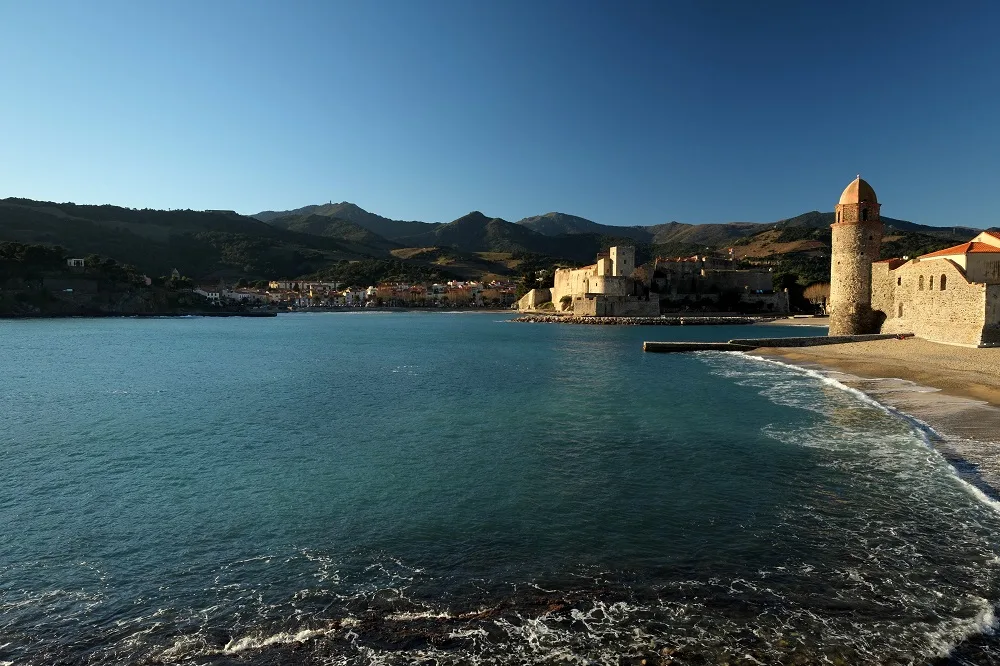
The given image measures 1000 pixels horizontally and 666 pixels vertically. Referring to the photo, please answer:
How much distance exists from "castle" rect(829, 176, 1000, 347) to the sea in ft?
31.3

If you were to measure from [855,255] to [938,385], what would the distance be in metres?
13.4

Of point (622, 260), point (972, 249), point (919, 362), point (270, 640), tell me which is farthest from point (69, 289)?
point (972, 249)

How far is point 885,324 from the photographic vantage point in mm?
25125

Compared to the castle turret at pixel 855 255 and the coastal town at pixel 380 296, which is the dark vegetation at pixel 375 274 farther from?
the castle turret at pixel 855 255

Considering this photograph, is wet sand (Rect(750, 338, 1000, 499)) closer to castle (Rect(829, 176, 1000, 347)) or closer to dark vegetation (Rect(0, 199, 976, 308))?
castle (Rect(829, 176, 1000, 347))

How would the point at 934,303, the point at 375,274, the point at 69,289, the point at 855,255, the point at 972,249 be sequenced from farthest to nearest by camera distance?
the point at 375,274
the point at 69,289
the point at 855,255
the point at 934,303
the point at 972,249

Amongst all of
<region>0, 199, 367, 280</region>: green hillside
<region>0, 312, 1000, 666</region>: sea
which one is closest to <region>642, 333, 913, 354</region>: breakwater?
<region>0, 312, 1000, 666</region>: sea

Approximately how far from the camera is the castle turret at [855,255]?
25.0 meters

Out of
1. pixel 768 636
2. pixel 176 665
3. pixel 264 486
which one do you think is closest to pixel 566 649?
pixel 768 636

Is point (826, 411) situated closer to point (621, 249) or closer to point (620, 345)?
point (620, 345)

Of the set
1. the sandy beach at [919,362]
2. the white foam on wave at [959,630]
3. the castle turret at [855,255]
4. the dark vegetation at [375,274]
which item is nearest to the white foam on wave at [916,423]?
the sandy beach at [919,362]

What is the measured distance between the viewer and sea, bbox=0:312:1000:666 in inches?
162

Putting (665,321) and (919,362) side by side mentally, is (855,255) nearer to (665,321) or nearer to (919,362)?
(919,362)

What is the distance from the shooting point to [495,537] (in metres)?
5.87
